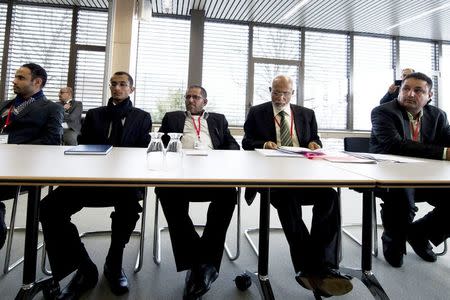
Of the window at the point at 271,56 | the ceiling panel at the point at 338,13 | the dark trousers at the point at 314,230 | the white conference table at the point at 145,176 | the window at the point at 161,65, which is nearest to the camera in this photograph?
the white conference table at the point at 145,176

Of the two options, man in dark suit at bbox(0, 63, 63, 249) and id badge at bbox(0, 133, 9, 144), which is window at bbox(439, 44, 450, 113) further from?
id badge at bbox(0, 133, 9, 144)

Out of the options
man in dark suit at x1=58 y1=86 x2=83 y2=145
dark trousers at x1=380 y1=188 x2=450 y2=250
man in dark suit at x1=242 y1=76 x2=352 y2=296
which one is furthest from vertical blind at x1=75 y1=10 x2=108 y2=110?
dark trousers at x1=380 y1=188 x2=450 y2=250

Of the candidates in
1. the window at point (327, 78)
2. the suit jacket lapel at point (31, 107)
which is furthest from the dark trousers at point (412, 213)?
the window at point (327, 78)

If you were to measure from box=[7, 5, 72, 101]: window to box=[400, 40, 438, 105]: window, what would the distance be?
6892mm

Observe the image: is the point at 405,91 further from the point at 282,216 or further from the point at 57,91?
the point at 57,91

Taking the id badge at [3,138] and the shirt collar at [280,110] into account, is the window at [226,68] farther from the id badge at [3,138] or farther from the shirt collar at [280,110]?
the id badge at [3,138]

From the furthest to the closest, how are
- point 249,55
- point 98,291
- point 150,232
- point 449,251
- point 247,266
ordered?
1. point 249,55
2. point 150,232
3. point 449,251
4. point 247,266
5. point 98,291

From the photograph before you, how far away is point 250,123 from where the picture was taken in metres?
2.37

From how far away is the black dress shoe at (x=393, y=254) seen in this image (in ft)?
5.88

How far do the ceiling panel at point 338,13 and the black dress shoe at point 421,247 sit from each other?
4337 millimetres

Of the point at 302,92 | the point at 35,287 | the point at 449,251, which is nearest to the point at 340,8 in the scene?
the point at 302,92

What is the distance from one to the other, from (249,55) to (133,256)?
4.85 m

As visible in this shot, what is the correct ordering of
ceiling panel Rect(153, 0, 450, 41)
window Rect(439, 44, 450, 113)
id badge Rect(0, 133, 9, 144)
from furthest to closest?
window Rect(439, 44, 450, 113) → ceiling panel Rect(153, 0, 450, 41) → id badge Rect(0, 133, 9, 144)

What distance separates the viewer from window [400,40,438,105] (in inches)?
249
